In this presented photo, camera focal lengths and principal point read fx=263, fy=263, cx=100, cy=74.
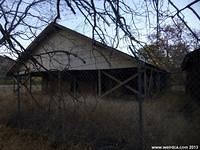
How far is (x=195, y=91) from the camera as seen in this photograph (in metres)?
12.1

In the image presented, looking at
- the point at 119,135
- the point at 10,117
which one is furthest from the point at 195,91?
the point at 10,117

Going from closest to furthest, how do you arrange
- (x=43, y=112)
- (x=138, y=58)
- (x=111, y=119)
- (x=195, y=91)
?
(x=138, y=58) → (x=111, y=119) → (x=43, y=112) → (x=195, y=91)

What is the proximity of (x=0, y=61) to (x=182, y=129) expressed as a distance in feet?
14.7

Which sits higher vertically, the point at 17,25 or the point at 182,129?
the point at 17,25

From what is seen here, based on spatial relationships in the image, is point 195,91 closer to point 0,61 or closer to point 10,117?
point 10,117

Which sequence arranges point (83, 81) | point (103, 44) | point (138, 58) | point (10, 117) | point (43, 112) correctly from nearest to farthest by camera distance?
point (138, 58) → point (103, 44) → point (43, 112) → point (10, 117) → point (83, 81)

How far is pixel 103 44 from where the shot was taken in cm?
463

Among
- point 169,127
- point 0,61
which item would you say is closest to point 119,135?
point 169,127

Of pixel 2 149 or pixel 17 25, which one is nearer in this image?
pixel 17 25

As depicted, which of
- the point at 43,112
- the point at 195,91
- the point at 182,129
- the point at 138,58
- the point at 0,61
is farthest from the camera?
the point at 195,91

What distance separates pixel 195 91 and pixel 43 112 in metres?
7.50

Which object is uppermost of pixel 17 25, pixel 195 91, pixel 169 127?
pixel 17 25

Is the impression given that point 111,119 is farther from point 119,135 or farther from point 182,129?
point 182,129

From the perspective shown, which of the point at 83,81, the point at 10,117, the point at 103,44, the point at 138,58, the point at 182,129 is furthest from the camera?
the point at 83,81
